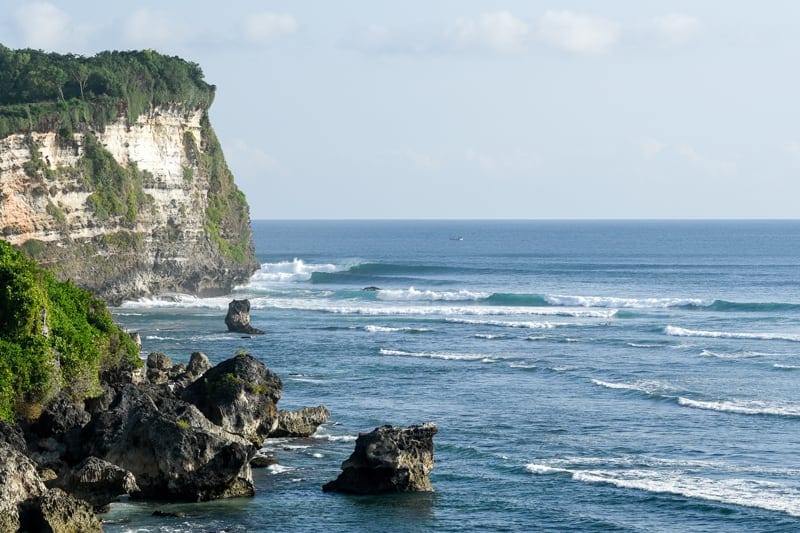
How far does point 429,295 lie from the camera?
110500 millimetres

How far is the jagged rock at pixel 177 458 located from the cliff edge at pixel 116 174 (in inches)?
1806

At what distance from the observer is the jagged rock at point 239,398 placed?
44.6 meters

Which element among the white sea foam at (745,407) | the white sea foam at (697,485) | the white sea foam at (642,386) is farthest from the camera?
the white sea foam at (642,386)

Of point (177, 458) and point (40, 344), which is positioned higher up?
point (40, 344)

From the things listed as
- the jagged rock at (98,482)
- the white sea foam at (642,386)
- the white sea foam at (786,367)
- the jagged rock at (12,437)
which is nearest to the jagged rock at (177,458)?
the jagged rock at (98,482)

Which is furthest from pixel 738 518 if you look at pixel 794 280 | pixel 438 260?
pixel 438 260

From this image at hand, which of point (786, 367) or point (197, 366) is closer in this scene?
point (197, 366)

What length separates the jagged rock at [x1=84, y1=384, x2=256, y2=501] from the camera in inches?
1455

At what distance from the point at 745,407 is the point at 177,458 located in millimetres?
26948

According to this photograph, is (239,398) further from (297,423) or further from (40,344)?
(40,344)

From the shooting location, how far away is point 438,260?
6501 inches

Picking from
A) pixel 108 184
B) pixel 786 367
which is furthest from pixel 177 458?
pixel 108 184

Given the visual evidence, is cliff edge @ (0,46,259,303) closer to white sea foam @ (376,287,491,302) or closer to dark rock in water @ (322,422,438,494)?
white sea foam @ (376,287,491,302)

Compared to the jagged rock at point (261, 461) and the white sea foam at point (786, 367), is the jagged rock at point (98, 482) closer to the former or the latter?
the jagged rock at point (261, 461)
